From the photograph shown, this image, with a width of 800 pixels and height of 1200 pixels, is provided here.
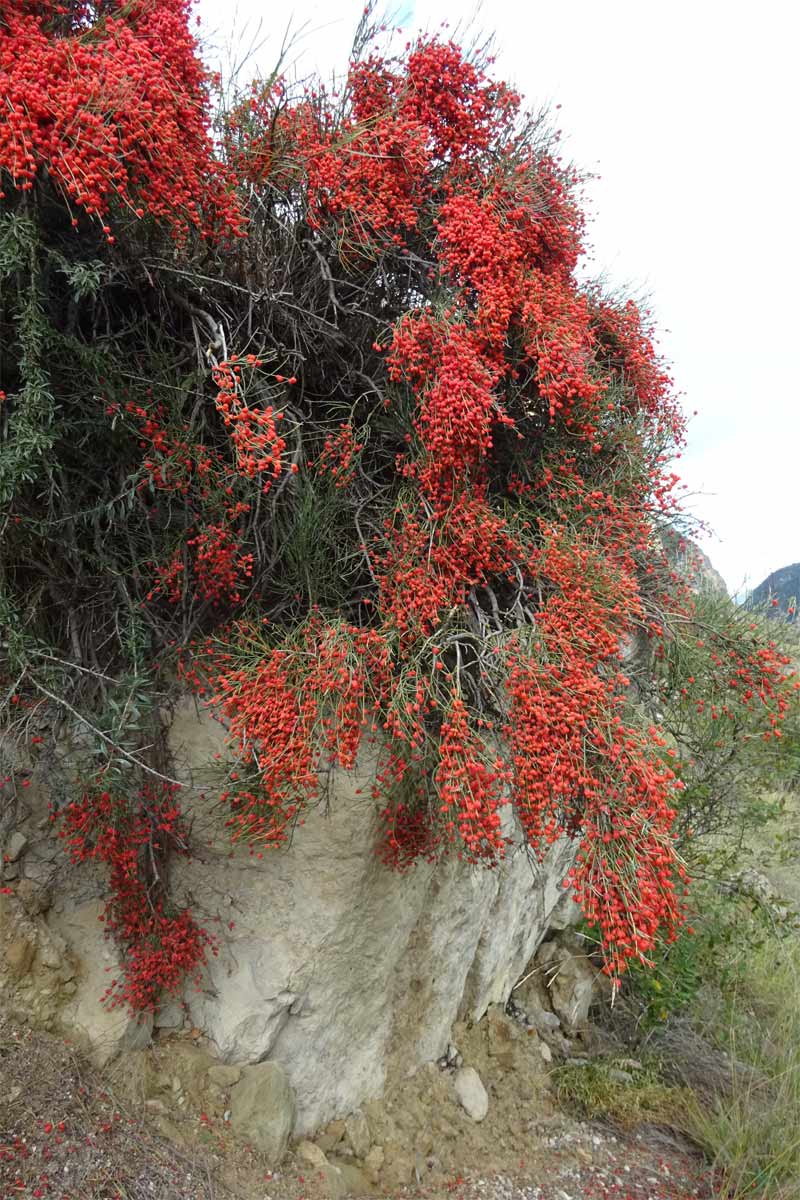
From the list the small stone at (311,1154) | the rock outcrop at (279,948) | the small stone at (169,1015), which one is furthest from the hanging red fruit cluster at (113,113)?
the small stone at (311,1154)

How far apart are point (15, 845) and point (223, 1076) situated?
141 centimetres

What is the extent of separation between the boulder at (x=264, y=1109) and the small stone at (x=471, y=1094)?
1063 mm

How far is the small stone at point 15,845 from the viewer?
9.89 feet

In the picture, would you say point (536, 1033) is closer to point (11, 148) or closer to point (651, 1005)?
point (651, 1005)

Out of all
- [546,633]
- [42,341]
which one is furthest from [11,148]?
[546,633]

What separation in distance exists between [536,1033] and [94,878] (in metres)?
3.04

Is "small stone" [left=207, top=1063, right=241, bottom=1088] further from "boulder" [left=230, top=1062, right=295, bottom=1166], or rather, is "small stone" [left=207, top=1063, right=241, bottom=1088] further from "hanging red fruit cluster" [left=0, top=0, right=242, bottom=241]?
"hanging red fruit cluster" [left=0, top=0, right=242, bottom=241]

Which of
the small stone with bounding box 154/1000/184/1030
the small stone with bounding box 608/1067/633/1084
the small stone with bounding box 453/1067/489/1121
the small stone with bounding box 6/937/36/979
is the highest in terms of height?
the small stone with bounding box 6/937/36/979

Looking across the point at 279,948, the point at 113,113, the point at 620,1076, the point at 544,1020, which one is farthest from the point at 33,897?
the point at 620,1076

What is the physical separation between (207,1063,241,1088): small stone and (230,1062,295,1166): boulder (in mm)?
26

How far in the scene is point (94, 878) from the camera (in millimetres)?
3125

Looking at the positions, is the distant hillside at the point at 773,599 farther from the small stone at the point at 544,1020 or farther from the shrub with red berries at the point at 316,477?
the small stone at the point at 544,1020

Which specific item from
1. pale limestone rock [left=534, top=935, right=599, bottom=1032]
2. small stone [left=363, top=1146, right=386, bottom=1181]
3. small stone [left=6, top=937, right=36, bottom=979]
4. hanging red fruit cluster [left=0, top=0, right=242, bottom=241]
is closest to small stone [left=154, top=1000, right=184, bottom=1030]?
small stone [left=6, top=937, right=36, bottom=979]

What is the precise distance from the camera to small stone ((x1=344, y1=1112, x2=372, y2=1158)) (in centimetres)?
341
